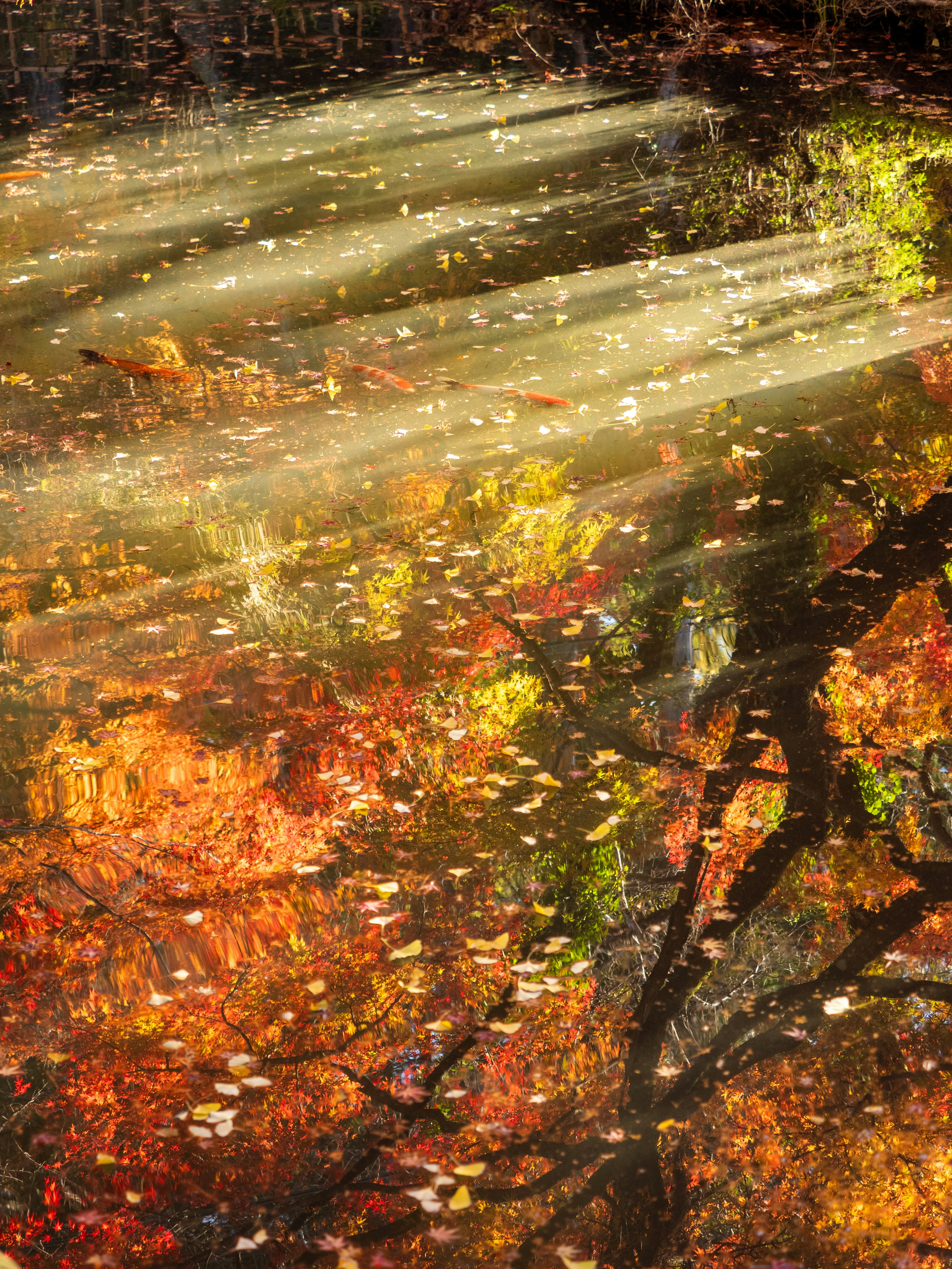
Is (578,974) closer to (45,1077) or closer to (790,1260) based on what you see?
(790,1260)

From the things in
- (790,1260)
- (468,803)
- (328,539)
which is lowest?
(790,1260)

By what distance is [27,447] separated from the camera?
22.2 ft

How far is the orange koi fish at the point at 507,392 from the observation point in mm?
7223

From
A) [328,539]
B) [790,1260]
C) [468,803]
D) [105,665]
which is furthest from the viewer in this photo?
[328,539]

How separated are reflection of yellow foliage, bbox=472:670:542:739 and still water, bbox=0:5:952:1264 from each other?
2cm

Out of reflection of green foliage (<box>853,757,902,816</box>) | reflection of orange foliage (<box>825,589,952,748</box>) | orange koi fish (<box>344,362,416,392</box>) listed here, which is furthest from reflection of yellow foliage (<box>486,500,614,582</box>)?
reflection of green foliage (<box>853,757,902,816</box>)

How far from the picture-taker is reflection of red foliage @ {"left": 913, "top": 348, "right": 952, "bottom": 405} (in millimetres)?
7141

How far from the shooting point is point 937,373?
7.35 metres

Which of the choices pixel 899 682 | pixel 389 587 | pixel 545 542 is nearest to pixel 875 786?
pixel 899 682

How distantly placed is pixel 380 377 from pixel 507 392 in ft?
2.87

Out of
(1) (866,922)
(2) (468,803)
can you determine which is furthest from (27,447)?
(1) (866,922)

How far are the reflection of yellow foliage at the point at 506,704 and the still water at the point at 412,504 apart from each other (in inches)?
0.8

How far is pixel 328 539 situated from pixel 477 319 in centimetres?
298

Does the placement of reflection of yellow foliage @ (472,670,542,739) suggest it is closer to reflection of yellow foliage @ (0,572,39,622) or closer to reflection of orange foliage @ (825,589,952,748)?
reflection of orange foliage @ (825,589,952,748)
